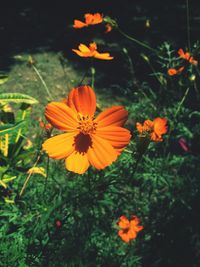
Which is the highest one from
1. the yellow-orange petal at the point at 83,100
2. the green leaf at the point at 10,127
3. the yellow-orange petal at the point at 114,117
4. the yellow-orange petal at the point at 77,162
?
the green leaf at the point at 10,127

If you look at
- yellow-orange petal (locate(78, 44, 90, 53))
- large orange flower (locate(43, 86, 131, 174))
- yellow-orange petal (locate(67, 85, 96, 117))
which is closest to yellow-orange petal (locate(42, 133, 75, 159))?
large orange flower (locate(43, 86, 131, 174))

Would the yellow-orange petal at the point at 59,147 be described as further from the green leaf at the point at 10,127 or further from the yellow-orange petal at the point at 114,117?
the green leaf at the point at 10,127

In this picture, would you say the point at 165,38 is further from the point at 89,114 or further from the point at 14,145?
the point at 89,114

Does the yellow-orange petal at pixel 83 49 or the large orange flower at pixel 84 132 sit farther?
the yellow-orange petal at pixel 83 49

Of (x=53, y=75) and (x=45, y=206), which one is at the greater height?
(x=53, y=75)

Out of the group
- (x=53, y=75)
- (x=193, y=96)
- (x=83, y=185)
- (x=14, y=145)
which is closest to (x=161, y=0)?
(x=53, y=75)

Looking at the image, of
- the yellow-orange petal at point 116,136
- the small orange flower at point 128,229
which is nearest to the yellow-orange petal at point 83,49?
the yellow-orange petal at point 116,136

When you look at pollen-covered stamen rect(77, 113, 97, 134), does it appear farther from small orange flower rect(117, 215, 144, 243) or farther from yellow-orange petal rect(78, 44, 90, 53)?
small orange flower rect(117, 215, 144, 243)
